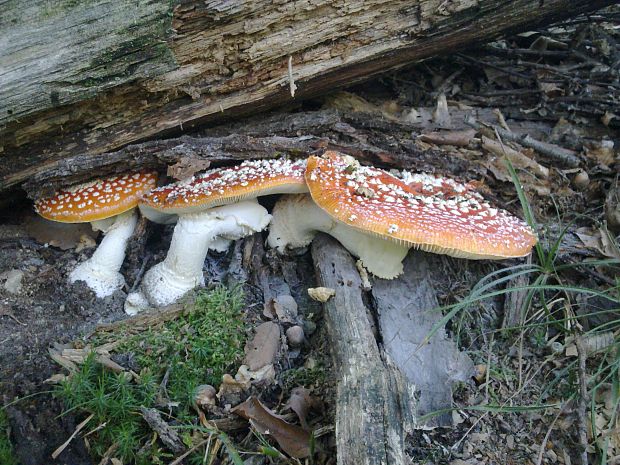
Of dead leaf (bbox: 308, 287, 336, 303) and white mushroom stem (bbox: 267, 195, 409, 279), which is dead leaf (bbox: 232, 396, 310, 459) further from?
white mushroom stem (bbox: 267, 195, 409, 279)

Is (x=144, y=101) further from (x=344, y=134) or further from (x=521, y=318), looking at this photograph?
(x=521, y=318)

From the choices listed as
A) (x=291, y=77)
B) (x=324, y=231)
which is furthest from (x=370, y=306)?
(x=291, y=77)

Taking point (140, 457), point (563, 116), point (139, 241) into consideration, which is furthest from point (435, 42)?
point (140, 457)

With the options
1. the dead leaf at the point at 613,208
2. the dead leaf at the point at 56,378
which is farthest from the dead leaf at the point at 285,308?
the dead leaf at the point at 613,208

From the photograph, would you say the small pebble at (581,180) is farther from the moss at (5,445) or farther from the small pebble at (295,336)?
the moss at (5,445)

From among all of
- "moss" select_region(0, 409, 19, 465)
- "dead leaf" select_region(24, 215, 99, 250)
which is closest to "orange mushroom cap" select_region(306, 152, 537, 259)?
"dead leaf" select_region(24, 215, 99, 250)

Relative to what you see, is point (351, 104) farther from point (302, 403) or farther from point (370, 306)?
point (302, 403)
